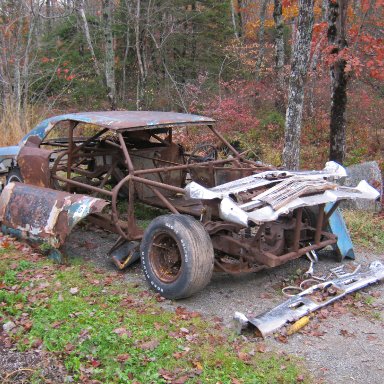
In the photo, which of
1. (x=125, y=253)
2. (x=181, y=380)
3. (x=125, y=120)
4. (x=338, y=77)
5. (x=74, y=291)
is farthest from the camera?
(x=338, y=77)

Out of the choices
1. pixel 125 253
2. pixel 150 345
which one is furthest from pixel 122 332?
pixel 125 253

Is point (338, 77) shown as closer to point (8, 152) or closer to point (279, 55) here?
point (8, 152)

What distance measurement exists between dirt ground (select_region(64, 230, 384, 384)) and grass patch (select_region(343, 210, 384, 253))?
534 mm

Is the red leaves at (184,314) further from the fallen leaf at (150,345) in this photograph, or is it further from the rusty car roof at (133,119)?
the rusty car roof at (133,119)

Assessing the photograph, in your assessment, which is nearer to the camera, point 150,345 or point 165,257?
point 150,345

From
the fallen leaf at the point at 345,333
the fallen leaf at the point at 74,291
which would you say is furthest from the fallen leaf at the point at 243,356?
the fallen leaf at the point at 74,291

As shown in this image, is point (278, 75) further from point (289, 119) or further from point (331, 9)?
point (289, 119)

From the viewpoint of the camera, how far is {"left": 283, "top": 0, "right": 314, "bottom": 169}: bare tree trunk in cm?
789

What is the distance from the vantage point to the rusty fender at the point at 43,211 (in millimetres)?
5237

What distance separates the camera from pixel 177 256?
193 inches

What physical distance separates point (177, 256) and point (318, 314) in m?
1.46

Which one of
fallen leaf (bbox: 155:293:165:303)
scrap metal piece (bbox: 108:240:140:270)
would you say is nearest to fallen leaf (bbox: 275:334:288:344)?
fallen leaf (bbox: 155:293:165:303)

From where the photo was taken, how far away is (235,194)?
491 centimetres

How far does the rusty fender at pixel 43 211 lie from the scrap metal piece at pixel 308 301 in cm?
202
